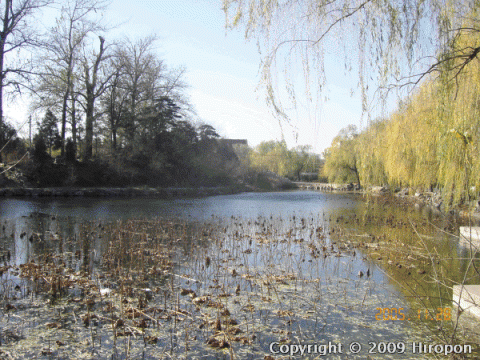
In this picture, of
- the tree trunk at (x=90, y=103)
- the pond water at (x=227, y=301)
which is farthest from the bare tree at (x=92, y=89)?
the pond water at (x=227, y=301)

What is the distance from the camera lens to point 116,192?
27.4 metres

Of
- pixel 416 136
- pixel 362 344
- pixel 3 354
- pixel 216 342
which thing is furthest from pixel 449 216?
pixel 3 354

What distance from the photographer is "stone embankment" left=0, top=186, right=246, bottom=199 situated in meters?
23.1

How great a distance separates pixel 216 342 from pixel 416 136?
26.6ft

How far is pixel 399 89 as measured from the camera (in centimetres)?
356

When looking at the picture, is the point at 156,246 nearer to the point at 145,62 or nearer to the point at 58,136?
the point at 58,136

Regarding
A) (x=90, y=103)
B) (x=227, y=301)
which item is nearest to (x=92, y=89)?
(x=90, y=103)

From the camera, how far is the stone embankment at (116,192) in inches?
910
